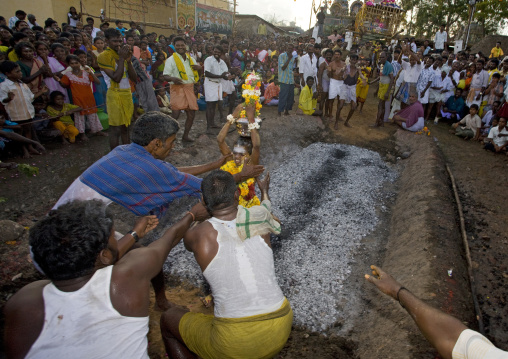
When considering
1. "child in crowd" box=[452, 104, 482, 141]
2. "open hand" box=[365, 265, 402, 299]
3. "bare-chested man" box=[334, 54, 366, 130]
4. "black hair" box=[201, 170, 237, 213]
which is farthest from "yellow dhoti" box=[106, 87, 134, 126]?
"child in crowd" box=[452, 104, 482, 141]

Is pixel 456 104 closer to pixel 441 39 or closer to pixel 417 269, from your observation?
pixel 441 39

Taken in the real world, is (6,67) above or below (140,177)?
above

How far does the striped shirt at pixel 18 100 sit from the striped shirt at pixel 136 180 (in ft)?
14.0

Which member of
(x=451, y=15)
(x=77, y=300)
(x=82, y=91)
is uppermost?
(x=451, y=15)

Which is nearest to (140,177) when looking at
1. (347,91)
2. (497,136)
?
(347,91)

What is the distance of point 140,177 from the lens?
9.29 feet

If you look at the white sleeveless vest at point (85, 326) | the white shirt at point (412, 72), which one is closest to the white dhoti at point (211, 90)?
the white shirt at point (412, 72)

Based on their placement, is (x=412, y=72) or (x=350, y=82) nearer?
(x=350, y=82)

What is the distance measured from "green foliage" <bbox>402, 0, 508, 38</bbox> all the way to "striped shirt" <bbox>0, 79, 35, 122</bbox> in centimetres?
2764

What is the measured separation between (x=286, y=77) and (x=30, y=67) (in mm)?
6653

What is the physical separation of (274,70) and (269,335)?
1357 centimetres

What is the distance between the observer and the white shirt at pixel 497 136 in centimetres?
845

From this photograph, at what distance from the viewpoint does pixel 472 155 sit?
8.48 m

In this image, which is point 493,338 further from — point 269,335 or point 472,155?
point 472,155
